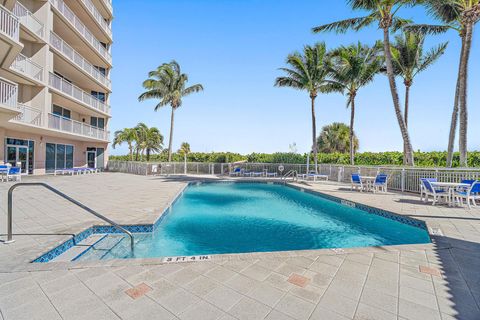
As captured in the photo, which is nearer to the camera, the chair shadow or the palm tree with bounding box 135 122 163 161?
the chair shadow

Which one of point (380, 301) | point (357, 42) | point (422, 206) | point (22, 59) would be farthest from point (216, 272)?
point (357, 42)

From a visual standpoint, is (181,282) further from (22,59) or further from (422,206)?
(22,59)

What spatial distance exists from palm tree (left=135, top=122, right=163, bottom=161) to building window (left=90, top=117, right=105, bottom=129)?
503 inches

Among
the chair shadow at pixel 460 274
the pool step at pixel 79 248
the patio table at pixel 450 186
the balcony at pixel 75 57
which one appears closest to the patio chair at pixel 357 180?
the patio table at pixel 450 186

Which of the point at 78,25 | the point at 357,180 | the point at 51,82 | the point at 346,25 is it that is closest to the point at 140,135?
the point at 78,25

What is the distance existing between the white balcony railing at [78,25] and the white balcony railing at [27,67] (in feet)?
14.4

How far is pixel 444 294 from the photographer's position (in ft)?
7.68

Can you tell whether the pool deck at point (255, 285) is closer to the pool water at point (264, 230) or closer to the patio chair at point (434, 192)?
the pool water at point (264, 230)

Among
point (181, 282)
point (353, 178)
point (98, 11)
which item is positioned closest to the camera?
point (181, 282)

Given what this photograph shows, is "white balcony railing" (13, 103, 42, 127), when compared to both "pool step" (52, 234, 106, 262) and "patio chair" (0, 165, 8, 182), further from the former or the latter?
"pool step" (52, 234, 106, 262)

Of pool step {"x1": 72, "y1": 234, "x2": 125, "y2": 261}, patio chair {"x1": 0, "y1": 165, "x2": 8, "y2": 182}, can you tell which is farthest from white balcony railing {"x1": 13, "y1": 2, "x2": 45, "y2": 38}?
pool step {"x1": 72, "y1": 234, "x2": 125, "y2": 261}

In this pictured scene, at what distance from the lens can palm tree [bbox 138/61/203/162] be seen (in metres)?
21.7

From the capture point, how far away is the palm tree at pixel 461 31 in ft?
33.5

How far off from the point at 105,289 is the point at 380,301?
2850 millimetres
